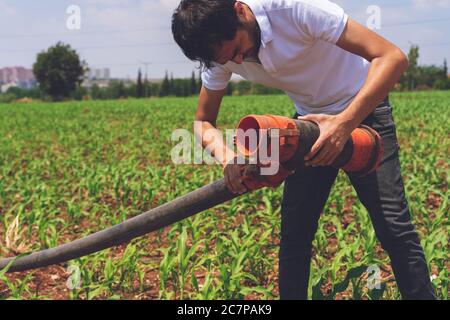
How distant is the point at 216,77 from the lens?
245cm

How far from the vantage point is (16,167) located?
28.7 ft

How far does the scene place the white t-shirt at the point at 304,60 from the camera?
1.99 metres

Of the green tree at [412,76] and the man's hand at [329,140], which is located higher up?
the green tree at [412,76]

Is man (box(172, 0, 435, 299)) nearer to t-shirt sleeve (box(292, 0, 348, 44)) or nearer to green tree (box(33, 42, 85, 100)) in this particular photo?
t-shirt sleeve (box(292, 0, 348, 44))

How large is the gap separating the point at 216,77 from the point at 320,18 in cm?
63

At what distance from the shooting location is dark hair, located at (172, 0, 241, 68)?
188 cm

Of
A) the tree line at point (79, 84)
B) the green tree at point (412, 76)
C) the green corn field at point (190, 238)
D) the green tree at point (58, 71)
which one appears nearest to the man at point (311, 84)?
the green corn field at point (190, 238)

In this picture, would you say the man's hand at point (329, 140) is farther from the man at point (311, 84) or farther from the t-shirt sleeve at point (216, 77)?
the t-shirt sleeve at point (216, 77)

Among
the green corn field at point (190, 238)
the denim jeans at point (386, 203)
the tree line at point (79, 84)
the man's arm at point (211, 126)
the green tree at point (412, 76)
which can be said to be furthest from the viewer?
the tree line at point (79, 84)

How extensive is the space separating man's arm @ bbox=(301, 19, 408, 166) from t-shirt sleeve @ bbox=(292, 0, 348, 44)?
37 mm

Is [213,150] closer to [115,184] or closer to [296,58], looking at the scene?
[296,58]

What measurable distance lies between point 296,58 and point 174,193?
373 cm
